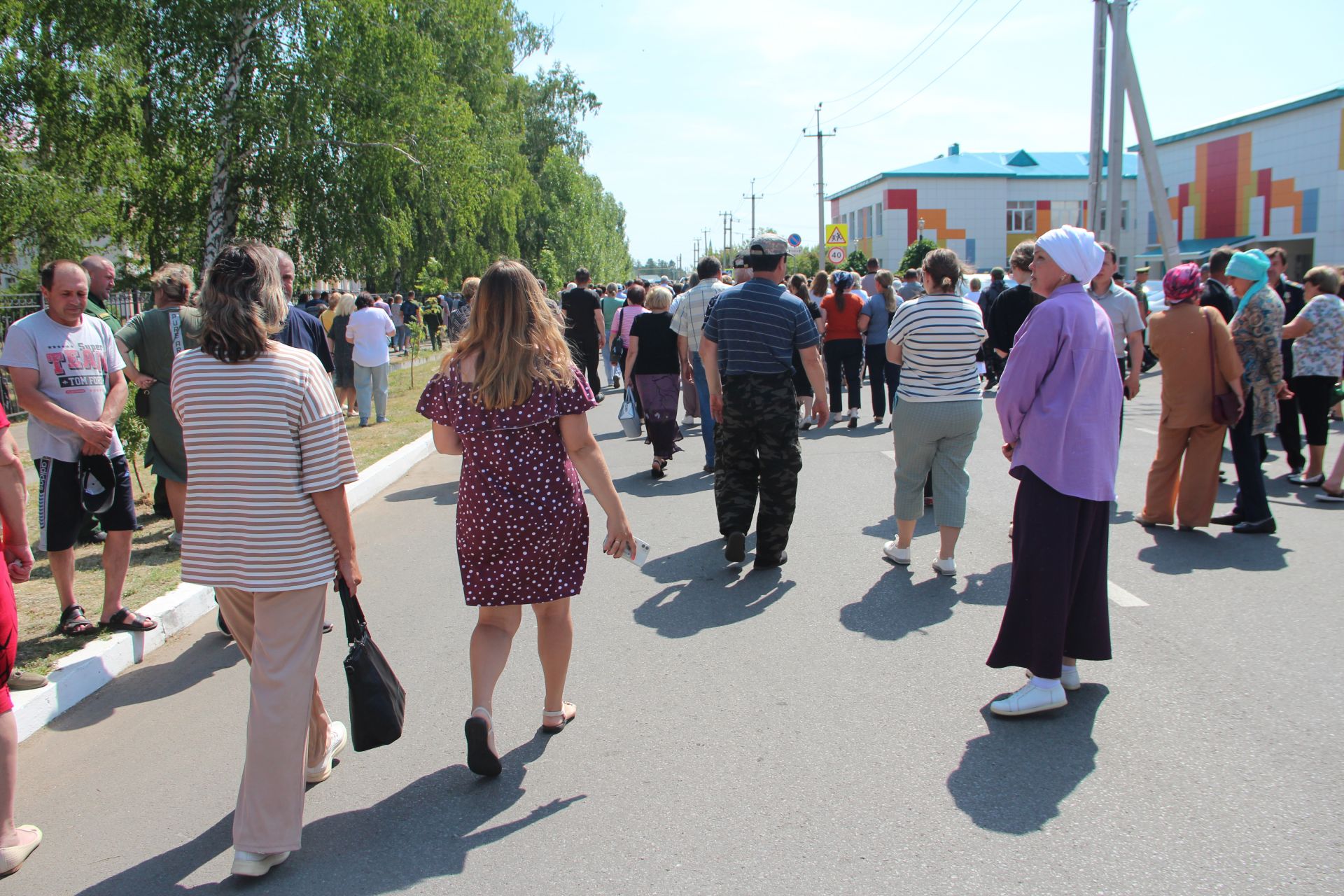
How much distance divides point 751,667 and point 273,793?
87.5 inches

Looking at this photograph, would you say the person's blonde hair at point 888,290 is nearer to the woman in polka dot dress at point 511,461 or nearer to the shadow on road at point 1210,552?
the shadow on road at point 1210,552

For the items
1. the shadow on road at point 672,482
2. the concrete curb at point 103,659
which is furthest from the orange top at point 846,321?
the concrete curb at point 103,659

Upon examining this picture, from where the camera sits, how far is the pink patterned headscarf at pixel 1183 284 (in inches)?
244

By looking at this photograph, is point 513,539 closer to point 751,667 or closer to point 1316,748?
point 751,667

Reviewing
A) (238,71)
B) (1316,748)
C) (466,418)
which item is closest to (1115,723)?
(1316,748)

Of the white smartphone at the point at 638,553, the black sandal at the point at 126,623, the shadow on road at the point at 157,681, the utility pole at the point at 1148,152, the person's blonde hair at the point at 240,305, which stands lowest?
the shadow on road at the point at 157,681

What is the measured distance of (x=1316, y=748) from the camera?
349cm

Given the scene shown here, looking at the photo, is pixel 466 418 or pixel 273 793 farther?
pixel 466 418

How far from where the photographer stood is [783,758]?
3.58 m

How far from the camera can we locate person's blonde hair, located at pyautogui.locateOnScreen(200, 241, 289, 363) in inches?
115

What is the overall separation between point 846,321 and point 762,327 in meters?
6.73

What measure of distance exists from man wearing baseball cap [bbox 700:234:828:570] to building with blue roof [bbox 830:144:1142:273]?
193 feet

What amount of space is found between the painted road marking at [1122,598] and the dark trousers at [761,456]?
189 cm

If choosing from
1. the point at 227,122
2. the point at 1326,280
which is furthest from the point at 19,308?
the point at 1326,280
